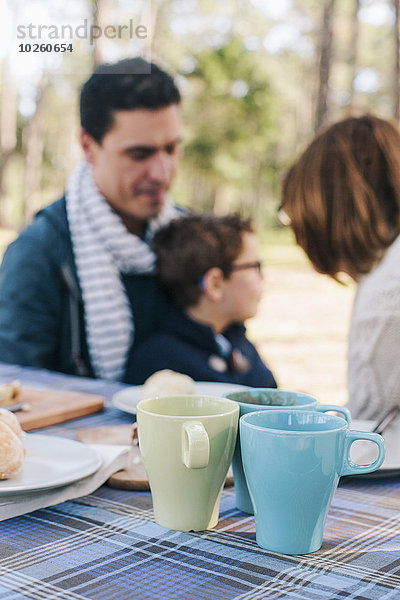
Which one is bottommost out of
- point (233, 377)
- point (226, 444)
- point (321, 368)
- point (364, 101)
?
point (321, 368)

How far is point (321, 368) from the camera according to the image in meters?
6.10

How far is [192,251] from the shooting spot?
7.63 feet

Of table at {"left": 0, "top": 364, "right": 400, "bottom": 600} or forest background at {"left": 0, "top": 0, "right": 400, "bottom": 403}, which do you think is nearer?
table at {"left": 0, "top": 364, "right": 400, "bottom": 600}

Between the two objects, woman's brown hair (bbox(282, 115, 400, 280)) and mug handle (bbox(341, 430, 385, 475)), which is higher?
woman's brown hair (bbox(282, 115, 400, 280))

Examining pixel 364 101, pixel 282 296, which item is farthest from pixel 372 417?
pixel 364 101

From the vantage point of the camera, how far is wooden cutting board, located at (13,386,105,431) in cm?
124

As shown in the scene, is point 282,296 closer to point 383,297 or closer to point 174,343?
point 174,343

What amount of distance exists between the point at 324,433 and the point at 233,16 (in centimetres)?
1986

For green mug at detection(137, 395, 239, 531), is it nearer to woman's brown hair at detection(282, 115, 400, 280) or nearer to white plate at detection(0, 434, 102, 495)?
white plate at detection(0, 434, 102, 495)

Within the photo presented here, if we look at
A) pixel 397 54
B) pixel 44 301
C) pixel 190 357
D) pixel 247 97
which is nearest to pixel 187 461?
pixel 190 357

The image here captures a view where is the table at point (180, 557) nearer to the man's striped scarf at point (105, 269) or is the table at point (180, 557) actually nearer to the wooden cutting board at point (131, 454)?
the wooden cutting board at point (131, 454)

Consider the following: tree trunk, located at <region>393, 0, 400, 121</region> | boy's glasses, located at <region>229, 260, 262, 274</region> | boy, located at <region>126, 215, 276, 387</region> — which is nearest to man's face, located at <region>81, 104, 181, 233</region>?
boy, located at <region>126, 215, 276, 387</region>

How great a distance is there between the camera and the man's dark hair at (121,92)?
7.69 feet

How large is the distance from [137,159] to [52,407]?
4.27 ft
